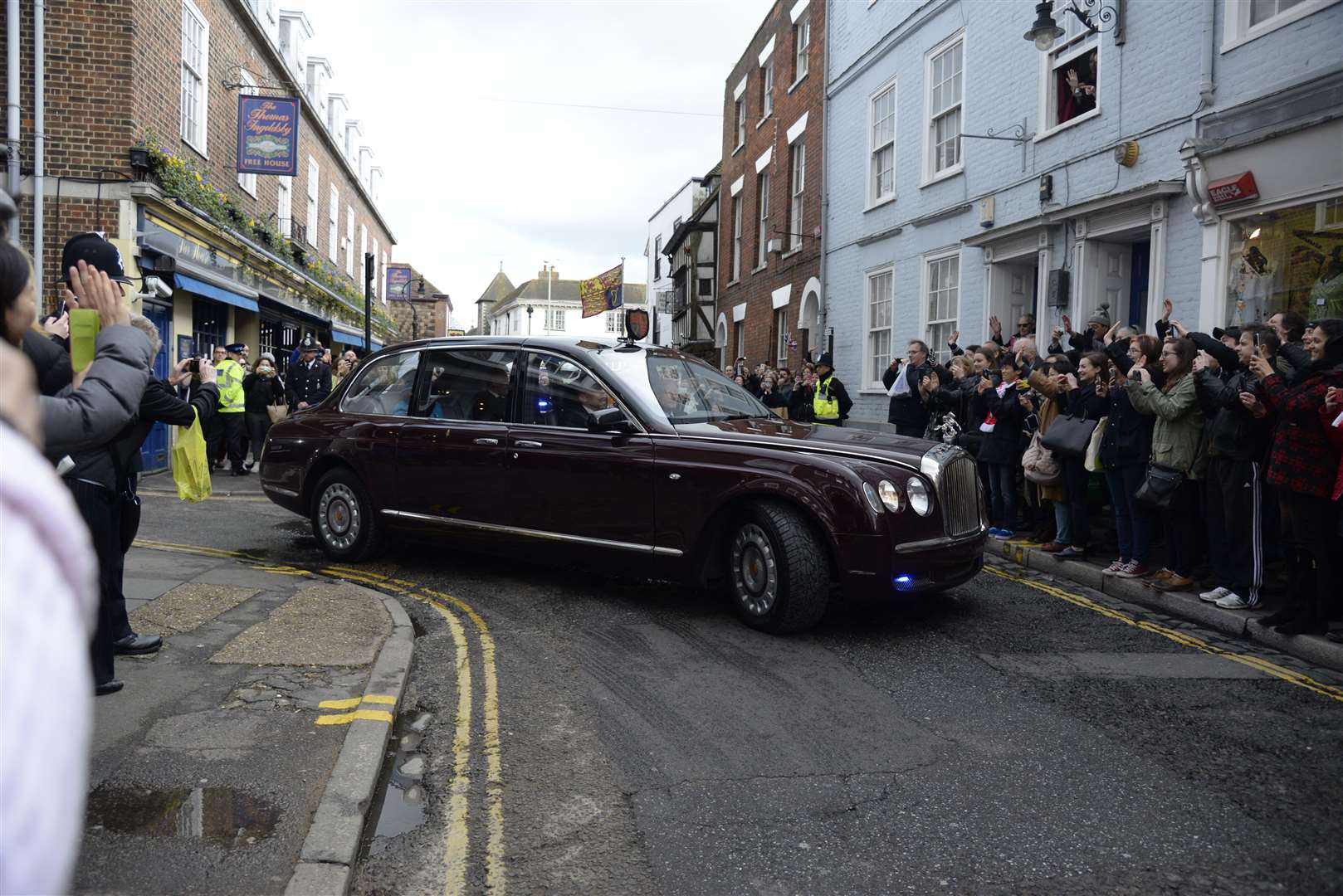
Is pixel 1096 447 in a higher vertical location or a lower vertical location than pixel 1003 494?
higher

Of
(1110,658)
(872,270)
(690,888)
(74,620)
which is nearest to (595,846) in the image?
(690,888)

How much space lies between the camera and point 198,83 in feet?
53.4

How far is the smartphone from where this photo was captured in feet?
11.4

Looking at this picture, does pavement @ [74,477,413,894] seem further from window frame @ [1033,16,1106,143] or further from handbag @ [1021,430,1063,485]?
window frame @ [1033,16,1106,143]

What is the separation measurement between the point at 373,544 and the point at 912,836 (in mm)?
5468

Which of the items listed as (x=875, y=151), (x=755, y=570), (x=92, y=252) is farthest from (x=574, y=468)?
(x=875, y=151)

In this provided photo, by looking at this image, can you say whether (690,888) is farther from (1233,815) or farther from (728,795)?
(1233,815)

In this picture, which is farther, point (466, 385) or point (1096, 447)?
point (1096, 447)

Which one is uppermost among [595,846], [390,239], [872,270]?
[390,239]

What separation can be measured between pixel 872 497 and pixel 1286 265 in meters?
5.60

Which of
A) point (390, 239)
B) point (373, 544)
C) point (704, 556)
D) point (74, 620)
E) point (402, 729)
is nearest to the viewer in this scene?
point (74, 620)

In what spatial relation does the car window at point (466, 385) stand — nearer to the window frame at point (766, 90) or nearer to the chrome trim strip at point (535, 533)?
the chrome trim strip at point (535, 533)

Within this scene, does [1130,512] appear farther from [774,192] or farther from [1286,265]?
[774,192]

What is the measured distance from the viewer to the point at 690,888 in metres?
2.98
